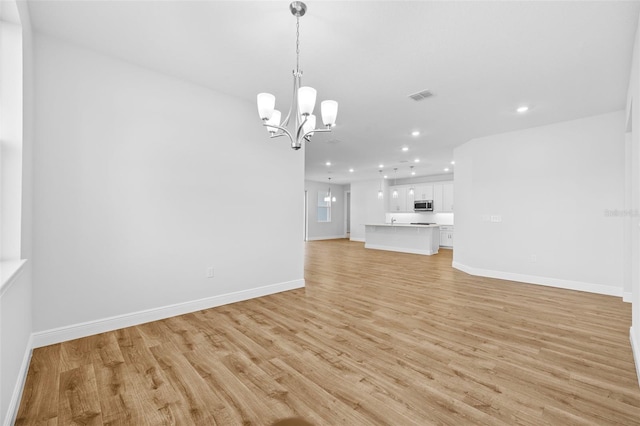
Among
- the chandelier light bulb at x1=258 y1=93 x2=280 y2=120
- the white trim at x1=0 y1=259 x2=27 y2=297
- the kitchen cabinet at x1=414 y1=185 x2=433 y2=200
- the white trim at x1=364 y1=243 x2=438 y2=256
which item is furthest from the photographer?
the kitchen cabinet at x1=414 y1=185 x2=433 y2=200

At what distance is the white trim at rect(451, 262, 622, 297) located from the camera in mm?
4215

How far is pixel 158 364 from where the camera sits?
2160 mm

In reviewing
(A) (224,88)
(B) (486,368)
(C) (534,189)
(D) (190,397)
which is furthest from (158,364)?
(C) (534,189)

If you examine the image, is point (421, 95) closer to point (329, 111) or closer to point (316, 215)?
point (329, 111)

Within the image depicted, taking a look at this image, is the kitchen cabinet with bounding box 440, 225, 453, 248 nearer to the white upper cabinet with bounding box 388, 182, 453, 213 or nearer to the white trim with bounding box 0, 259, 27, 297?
the white upper cabinet with bounding box 388, 182, 453, 213

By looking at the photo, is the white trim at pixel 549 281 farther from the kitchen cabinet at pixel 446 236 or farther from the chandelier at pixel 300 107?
the chandelier at pixel 300 107

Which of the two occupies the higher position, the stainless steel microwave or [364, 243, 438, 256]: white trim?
the stainless steel microwave

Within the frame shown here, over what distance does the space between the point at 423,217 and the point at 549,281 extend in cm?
630

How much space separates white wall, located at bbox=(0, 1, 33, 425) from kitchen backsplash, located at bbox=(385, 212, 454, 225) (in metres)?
10.6

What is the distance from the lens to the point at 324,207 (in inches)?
508

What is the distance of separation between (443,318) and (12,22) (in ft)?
15.0

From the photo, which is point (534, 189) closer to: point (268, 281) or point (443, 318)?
point (443, 318)

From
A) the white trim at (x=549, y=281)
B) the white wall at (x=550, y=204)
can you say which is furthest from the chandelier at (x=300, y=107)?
the white trim at (x=549, y=281)

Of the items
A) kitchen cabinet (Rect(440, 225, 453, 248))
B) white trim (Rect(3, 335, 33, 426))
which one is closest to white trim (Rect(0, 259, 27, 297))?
white trim (Rect(3, 335, 33, 426))
